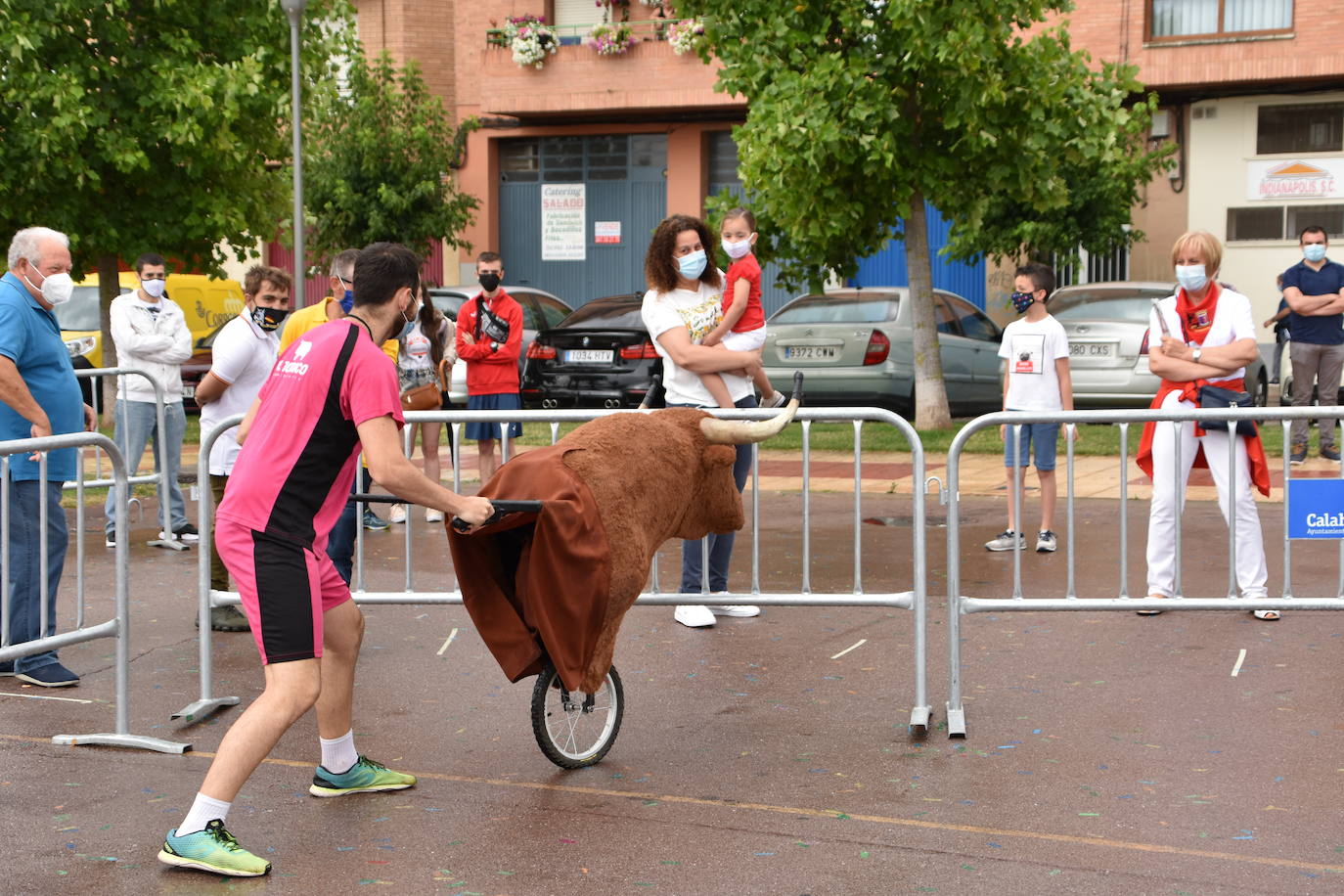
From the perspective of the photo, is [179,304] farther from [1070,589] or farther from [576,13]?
[1070,589]

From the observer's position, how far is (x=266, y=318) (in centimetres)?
863

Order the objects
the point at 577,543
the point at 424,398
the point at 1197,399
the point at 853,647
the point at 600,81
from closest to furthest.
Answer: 1. the point at 577,543
2. the point at 424,398
3. the point at 853,647
4. the point at 1197,399
5. the point at 600,81

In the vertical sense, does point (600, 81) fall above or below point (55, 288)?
above

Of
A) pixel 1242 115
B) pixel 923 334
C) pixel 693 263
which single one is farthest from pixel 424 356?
pixel 1242 115

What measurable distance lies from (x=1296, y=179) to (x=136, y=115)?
17320 millimetres

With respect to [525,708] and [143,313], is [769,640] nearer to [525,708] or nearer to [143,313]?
[525,708]

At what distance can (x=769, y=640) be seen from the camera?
7887 mm

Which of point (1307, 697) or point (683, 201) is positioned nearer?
point (1307, 697)

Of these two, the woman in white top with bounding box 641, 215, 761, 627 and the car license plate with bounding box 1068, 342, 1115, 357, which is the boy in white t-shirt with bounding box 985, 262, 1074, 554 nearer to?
the woman in white top with bounding box 641, 215, 761, 627

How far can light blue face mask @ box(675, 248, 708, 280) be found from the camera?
796 cm

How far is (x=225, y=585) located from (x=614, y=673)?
314cm

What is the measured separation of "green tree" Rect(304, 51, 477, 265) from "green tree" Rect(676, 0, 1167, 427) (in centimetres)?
1154

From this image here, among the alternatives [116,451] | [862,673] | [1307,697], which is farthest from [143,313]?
[1307,697]

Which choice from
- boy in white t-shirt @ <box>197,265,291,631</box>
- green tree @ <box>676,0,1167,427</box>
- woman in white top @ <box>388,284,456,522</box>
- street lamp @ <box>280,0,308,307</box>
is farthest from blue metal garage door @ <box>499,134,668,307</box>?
boy in white t-shirt @ <box>197,265,291,631</box>
